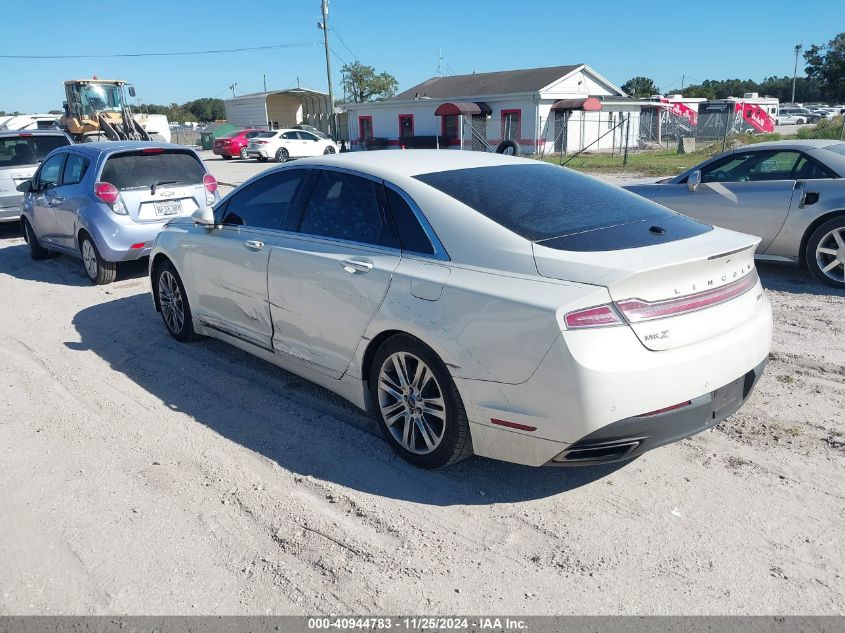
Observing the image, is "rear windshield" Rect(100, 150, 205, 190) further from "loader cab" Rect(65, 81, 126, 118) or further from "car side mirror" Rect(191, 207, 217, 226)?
"loader cab" Rect(65, 81, 126, 118)

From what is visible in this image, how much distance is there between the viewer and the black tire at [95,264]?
8281 millimetres

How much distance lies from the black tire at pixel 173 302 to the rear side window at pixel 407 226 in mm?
2650

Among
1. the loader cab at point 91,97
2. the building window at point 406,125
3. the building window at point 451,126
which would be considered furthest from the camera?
the building window at point 406,125

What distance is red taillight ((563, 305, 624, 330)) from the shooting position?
9.68 feet

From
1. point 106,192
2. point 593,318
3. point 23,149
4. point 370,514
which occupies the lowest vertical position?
point 370,514

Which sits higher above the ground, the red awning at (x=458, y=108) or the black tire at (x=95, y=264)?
the red awning at (x=458, y=108)

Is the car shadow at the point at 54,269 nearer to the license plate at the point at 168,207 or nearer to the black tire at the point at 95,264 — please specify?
the black tire at the point at 95,264

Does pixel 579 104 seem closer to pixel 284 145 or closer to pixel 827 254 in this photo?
pixel 284 145

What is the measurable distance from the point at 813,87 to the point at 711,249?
377 ft

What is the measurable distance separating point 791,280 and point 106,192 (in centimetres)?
777

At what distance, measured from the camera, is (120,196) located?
26.4 feet

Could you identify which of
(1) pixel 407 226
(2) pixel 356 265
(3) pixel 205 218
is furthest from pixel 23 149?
(1) pixel 407 226

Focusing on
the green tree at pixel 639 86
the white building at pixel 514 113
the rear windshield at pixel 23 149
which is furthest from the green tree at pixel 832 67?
the rear windshield at pixel 23 149

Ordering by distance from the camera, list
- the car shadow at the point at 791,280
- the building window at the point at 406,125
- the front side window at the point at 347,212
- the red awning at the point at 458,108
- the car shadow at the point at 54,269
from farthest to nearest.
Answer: the building window at the point at 406,125 → the red awning at the point at 458,108 → the car shadow at the point at 54,269 → the car shadow at the point at 791,280 → the front side window at the point at 347,212
